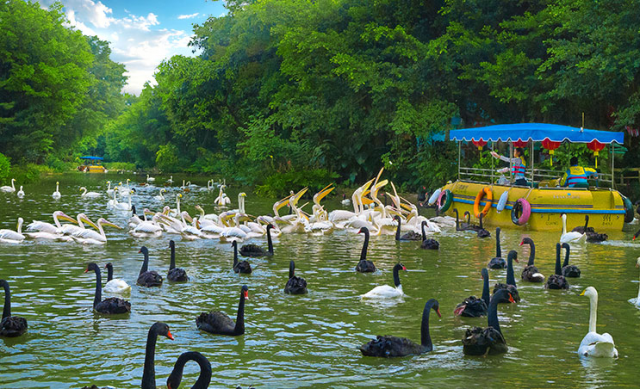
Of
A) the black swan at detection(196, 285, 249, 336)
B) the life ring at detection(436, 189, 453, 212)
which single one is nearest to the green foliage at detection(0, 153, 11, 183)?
the life ring at detection(436, 189, 453, 212)

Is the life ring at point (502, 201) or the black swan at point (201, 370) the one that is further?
the life ring at point (502, 201)

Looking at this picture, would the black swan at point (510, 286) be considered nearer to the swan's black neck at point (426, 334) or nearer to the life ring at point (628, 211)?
the swan's black neck at point (426, 334)

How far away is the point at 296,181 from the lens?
36.1m

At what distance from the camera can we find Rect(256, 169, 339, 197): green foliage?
3606cm

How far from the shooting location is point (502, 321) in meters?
10.0

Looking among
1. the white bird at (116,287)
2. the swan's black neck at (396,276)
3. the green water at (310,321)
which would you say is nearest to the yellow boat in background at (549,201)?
the green water at (310,321)

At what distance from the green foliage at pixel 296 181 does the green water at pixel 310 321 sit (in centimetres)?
1866

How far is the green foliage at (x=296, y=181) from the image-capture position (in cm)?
3606

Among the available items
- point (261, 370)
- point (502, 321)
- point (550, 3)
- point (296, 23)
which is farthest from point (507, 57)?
point (261, 370)

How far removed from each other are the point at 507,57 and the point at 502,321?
20846 mm

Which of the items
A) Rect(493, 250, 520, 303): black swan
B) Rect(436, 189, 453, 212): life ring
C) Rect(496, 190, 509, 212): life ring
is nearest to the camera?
Rect(493, 250, 520, 303): black swan

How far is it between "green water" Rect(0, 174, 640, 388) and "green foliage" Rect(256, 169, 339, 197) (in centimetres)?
1866

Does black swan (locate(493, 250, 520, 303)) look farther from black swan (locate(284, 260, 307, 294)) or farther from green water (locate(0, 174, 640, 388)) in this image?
black swan (locate(284, 260, 307, 294))

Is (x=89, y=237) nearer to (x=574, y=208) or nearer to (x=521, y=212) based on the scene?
(x=521, y=212)
